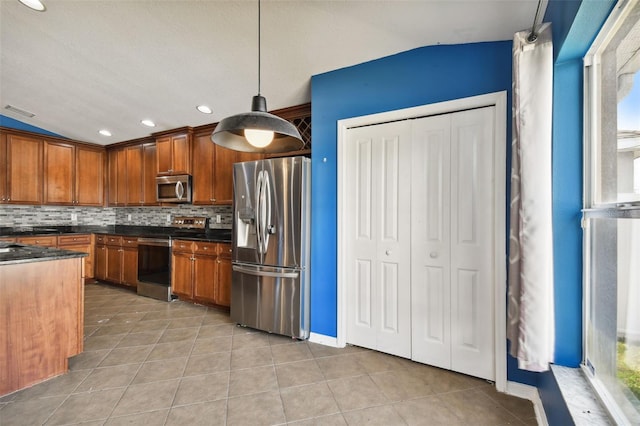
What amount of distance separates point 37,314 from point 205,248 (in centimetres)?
175

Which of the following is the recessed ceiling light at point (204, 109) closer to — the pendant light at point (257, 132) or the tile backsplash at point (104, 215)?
the tile backsplash at point (104, 215)

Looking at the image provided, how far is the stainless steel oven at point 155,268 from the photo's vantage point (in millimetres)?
3863

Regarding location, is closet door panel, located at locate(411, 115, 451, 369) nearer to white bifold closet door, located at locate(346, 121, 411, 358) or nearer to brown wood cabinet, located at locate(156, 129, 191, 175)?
white bifold closet door, located at locate(346, 121, 411, 358)

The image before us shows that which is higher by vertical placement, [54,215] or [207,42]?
[207,42]

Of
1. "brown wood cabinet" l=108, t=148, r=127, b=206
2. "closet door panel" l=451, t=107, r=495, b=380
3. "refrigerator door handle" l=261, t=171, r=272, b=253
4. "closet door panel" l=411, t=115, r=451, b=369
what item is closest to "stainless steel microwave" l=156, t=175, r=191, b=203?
"brown wood cabinet" l=108, t=148, r=127, b=206

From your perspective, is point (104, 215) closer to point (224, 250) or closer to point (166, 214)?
point (166, 214)

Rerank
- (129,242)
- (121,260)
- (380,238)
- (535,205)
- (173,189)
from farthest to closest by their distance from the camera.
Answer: (121,260) < (129,242) < (173,189) < (380,238) < (535,205)

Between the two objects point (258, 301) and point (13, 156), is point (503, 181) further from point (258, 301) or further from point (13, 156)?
point (13, 156)

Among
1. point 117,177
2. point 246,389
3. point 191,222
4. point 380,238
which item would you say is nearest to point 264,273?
point 246,389

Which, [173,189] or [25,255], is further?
[173,189]

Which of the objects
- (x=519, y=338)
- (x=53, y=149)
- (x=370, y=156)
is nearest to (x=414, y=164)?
(x=370, y=156)

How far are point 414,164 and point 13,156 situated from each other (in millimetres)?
5676

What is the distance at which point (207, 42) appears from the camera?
7.29 feet

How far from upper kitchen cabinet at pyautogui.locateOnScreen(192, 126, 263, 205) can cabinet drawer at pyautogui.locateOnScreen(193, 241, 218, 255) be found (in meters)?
0.62
